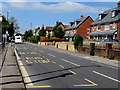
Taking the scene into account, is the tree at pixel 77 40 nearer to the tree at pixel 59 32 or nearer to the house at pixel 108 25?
the house at pixel 108 25

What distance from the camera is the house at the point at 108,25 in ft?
145

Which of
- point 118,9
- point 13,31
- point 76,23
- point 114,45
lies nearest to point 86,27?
point 76,23

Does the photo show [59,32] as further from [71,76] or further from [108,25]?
[71,76]

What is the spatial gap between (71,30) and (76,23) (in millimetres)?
3785

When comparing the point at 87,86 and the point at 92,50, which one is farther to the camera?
the point at 92,50

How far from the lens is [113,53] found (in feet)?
78.0

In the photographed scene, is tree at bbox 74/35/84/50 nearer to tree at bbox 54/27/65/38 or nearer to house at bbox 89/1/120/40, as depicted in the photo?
house at bbox 89/1/120/40

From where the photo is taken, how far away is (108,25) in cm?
4812

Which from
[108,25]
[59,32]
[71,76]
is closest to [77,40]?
[108,25]

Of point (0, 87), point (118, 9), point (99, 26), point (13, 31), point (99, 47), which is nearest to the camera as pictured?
point (0, 87)

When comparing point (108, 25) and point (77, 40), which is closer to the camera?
point (77, 40)

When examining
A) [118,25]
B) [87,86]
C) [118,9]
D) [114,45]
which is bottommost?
[87,86]

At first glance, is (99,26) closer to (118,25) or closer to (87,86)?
(118,25)

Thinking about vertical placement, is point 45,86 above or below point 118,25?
below
